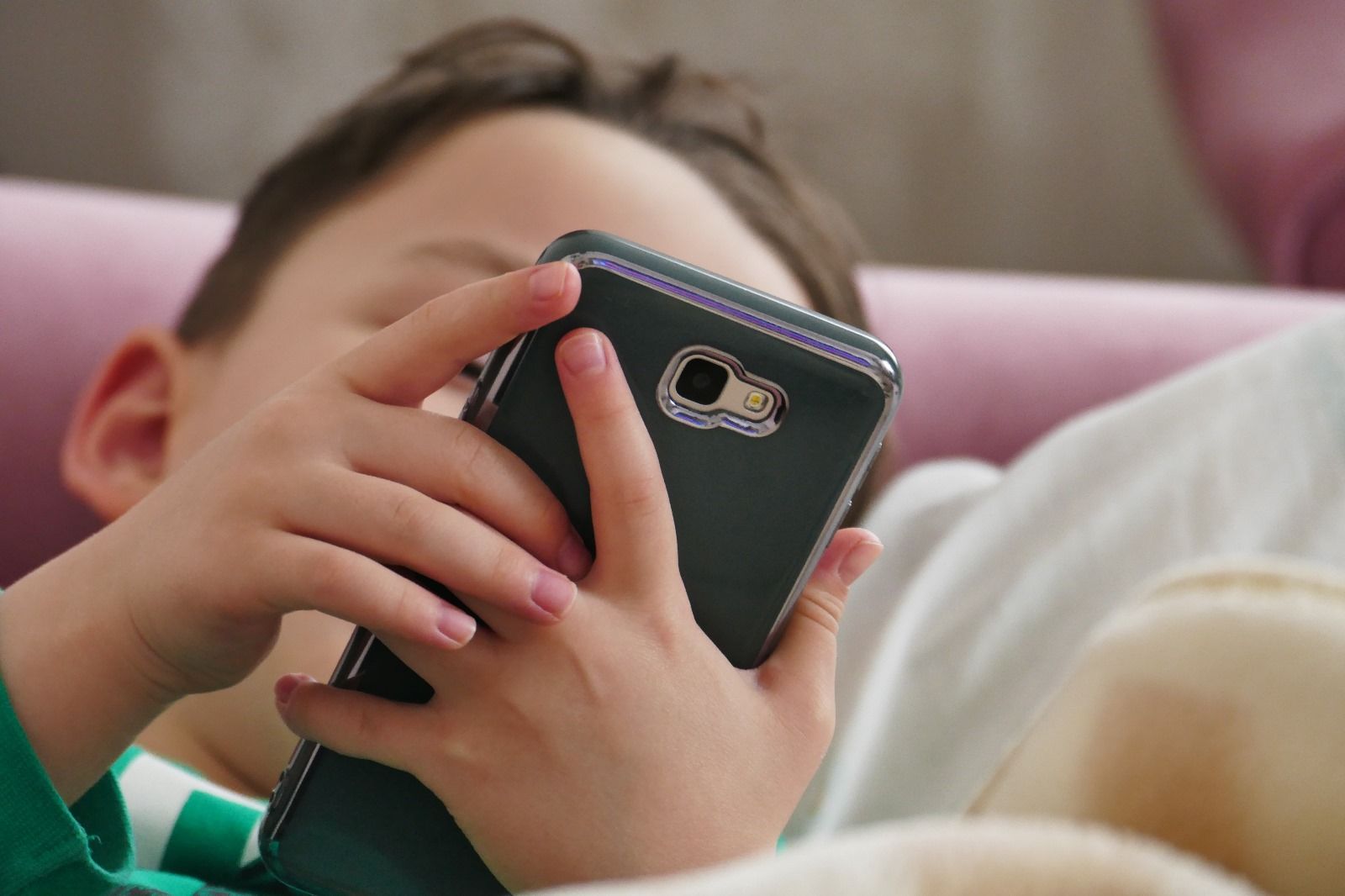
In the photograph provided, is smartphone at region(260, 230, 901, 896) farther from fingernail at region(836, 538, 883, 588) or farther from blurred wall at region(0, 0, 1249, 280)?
blurred wall at region(0, 0, 1249, 280)

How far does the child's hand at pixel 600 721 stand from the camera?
0.34 meters

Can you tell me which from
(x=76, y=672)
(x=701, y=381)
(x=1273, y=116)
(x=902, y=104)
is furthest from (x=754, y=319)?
(x=902, y=104)

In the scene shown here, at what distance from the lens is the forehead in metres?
0.57

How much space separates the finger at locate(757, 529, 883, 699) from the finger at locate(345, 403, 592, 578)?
0.08 metres

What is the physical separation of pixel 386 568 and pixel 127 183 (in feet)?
4.05

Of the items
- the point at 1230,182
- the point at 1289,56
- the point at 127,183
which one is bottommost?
the point at 127,183

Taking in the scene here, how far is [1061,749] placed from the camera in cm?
32

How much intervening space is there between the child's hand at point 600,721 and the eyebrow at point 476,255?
0.22 metres

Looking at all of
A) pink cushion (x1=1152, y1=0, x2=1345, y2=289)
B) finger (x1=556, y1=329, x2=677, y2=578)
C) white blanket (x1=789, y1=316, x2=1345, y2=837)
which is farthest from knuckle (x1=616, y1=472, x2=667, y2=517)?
pink cushion (x1=1152, y1=0, x2=1345, y2=289)

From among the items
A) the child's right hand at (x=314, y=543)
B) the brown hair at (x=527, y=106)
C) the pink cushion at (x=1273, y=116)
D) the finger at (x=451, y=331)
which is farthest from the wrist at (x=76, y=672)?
the pink cushion at (x=1273, y=116)

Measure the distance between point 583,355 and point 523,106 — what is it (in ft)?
1.49

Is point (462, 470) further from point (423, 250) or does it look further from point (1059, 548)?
point (1059, 548)

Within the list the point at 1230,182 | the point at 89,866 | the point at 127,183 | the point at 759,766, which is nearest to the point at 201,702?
the point at 89,866

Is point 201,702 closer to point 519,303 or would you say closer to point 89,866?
point 89,866
